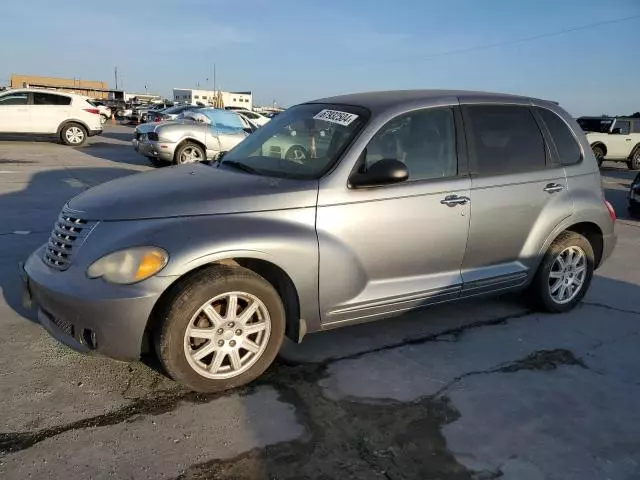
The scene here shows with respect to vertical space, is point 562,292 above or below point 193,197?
below

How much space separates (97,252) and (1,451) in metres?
1.04

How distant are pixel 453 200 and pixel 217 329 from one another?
1.83 m

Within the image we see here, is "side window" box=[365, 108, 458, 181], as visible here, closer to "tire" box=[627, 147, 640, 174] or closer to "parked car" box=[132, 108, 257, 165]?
"parked car" box=[132, 108, 257, 165]

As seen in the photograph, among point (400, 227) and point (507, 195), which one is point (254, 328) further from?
point (507, 195)

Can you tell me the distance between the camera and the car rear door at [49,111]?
17109mm

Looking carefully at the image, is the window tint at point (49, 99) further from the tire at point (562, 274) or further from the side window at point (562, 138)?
the tire at point (562, 274)

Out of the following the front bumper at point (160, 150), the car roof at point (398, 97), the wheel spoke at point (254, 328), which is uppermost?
the car roof at point (398, 97)

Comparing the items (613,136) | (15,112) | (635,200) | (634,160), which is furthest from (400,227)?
(634,160)

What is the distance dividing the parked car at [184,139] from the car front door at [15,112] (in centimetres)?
575

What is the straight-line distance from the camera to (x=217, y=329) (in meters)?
3.06

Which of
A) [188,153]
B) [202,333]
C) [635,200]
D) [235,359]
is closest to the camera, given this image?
[202,333]

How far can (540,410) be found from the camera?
10.3 ft

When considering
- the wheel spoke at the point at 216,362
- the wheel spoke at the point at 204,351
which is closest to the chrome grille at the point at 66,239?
the wheel spoke at the point at 204,351

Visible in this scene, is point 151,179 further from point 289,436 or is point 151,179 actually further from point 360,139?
point 289,436
